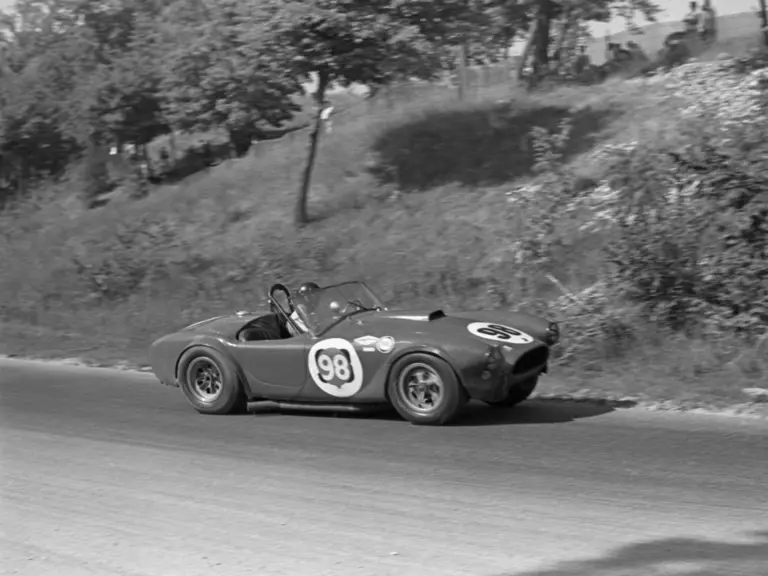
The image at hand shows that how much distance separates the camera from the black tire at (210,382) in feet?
33.4

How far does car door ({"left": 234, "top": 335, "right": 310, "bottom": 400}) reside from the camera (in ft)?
32.0

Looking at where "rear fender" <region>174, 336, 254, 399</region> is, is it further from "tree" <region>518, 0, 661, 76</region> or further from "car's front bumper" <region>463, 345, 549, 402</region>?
"tree" <region>518, 0, 661, 76</region>

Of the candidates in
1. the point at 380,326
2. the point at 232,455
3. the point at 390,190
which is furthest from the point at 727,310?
the point at 390,190

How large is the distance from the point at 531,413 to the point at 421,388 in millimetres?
1191

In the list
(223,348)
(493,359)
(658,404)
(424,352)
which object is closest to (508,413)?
(493,359)

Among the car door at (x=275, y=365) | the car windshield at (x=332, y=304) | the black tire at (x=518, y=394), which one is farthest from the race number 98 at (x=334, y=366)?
the black tire at (x=518, y=394)

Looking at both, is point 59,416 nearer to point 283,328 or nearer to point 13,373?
point 283,328

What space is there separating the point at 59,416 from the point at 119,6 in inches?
1106

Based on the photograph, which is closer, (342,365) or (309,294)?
(342,365)

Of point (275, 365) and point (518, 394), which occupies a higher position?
point (275, 365)

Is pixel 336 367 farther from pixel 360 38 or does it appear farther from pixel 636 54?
pixel 636 54

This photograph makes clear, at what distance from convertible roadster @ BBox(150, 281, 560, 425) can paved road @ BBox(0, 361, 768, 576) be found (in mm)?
246

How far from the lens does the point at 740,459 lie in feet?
24.3

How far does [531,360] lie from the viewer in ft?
30.3
